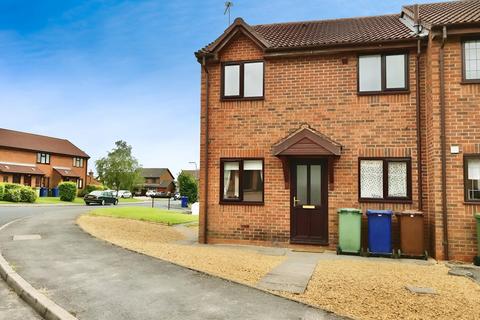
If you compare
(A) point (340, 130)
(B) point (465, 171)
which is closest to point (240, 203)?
(A) point (340, 130)

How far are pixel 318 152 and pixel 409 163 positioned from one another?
249 cm

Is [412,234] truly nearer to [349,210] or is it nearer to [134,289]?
[349,210]

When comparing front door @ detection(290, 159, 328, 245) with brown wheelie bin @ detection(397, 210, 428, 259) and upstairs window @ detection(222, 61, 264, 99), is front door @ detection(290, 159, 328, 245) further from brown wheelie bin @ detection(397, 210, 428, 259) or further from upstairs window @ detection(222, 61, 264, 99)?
upstairs window @ detection(222, 61, 264, 99)

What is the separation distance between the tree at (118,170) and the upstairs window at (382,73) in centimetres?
6028

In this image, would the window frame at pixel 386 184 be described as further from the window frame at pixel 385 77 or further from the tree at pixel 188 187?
the tree at pixel 188 187

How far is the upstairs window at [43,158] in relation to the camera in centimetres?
4950

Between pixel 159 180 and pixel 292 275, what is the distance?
315 feet

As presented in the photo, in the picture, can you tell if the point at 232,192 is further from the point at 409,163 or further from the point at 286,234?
the point at 409,163

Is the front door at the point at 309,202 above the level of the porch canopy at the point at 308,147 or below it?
below

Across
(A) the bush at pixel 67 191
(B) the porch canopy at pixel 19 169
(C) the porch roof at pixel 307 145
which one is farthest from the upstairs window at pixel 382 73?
(B) the porch canopy at pixel 19 169

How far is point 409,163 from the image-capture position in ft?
34.0

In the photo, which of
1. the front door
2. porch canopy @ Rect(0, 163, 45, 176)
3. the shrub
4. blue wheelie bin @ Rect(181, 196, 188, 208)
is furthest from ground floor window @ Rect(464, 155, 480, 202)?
porch canopy @ Rect(0, 163, 45, 176)

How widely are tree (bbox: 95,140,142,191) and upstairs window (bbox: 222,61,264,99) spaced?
5786 centimetres

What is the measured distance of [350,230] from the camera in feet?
33.0
